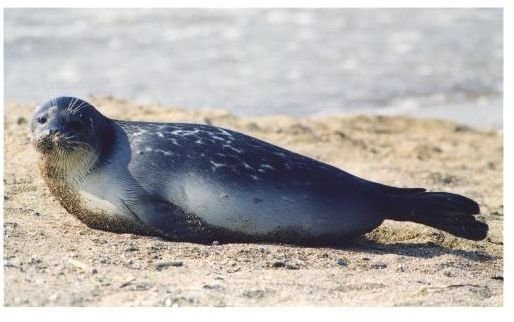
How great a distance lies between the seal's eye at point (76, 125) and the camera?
5.33 metres

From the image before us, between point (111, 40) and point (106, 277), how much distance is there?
11.0 metres

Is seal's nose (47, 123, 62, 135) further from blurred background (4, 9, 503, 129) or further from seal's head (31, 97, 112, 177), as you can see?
blurred background (4, 9, 503, 129)

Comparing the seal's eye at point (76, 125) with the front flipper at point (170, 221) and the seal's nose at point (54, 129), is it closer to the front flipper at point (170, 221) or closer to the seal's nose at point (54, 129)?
the seal's nose at point (54, 129)

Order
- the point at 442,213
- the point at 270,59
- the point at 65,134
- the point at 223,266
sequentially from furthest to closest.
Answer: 1. the point at 270,59
2. the point at 442,213
3. the point at 65,134
4. the point at 223,266

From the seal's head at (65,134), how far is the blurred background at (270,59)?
5.42 m

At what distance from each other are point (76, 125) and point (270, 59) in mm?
8638

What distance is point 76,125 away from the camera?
5.35m

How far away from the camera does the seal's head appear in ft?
17.3

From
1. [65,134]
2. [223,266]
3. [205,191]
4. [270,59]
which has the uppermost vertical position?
[65,134]

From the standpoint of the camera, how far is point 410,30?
1644 centimetres

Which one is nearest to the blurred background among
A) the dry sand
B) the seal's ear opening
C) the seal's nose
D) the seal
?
the dry sand

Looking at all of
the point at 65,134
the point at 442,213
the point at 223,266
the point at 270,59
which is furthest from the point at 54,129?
the point at 270,59

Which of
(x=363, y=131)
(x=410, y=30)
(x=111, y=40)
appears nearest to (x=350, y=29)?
(x=410, y=30)

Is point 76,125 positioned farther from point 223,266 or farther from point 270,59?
point 270,59
